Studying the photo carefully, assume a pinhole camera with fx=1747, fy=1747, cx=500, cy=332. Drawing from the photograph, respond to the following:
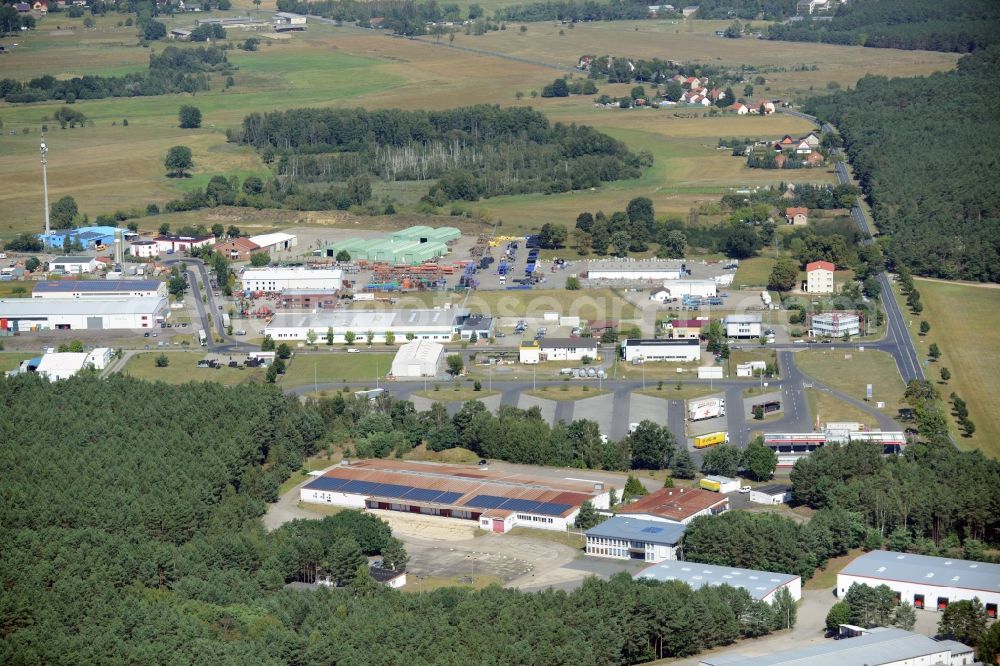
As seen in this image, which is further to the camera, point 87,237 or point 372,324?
point 87,237

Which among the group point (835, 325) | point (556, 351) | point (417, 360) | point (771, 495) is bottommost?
point (417, 360)

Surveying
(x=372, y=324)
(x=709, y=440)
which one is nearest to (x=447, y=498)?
(x=709, y=440)

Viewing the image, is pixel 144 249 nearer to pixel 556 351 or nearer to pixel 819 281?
pixel 556 351

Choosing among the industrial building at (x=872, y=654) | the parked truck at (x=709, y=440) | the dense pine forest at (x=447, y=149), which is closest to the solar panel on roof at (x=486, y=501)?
the parked truck at (x=709, y=440)

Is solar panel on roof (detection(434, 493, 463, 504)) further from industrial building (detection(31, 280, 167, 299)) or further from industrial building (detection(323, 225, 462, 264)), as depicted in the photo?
industrial building (detection(323, 225, 462, 264))

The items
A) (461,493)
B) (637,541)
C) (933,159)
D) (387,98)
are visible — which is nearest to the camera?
(637,541)

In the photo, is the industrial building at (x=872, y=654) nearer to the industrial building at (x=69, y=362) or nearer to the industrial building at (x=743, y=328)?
the industrial building at (x=743, y=328)

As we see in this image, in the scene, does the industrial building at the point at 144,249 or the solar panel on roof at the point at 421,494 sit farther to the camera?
the industrial building at the point at 144,249
